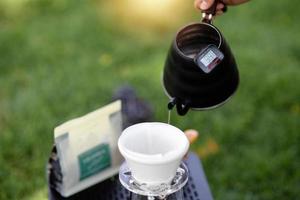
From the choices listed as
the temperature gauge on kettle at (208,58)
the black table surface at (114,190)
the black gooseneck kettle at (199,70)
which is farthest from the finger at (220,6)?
the black table surface at (114,190)

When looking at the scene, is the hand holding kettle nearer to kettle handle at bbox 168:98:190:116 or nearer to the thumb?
the thumb

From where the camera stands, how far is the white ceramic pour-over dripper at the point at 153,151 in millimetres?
829

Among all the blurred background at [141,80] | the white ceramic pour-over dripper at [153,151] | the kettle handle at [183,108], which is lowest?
the blurred background at [141,80]

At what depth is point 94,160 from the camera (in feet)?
3.85

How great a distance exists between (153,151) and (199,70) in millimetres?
184

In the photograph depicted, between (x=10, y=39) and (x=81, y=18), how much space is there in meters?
0.36

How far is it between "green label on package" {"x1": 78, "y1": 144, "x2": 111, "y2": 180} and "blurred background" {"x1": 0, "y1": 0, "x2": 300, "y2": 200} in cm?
45

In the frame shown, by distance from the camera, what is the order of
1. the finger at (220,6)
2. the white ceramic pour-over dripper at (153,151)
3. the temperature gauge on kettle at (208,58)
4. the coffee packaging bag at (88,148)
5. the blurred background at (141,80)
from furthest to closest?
the blurred background at (141,80)
the finger at (220,6)
the coffee packaging bag at (88,148)
the temperature gauge on kettle at (208,58)
the white ceramic pour-over dripper at (153,151)

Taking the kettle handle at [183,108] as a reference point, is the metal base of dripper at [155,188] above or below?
below

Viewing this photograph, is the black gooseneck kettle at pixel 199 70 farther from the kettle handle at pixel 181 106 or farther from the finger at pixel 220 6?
the finger at pixel 220 6

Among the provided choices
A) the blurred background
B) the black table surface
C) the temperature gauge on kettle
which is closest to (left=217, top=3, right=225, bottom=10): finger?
the temperature gauge on kettle

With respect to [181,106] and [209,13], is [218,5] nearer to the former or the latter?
[209,13]

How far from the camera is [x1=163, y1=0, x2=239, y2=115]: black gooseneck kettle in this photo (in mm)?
991

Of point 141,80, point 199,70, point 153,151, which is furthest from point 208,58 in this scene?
point 141,80
